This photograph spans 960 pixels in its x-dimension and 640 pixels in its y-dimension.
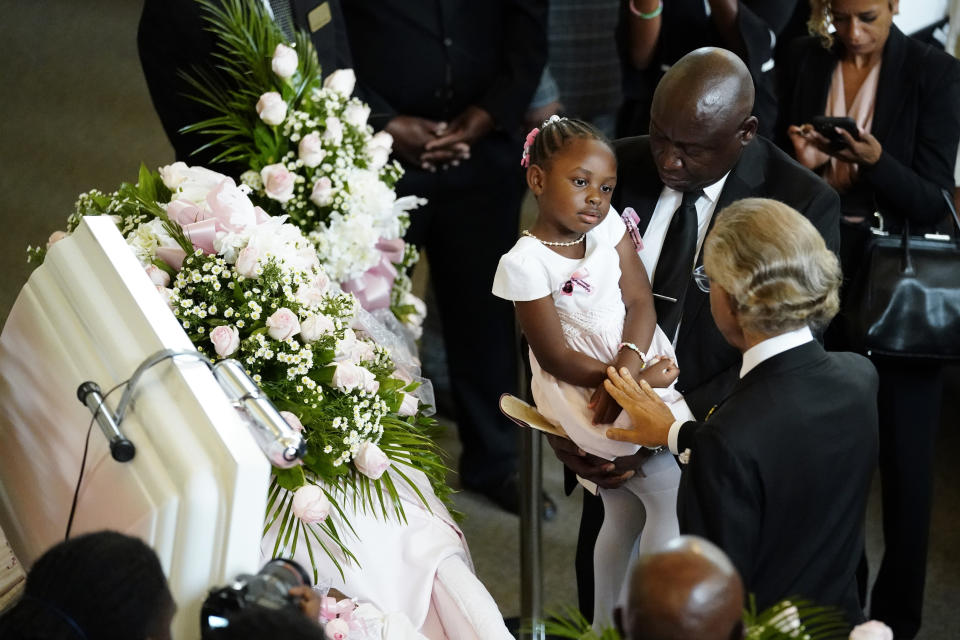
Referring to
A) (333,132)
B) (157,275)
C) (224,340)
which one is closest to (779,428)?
(224,340)

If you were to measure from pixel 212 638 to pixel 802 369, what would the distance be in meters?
1.03

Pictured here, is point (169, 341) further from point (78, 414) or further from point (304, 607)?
point (304, 607)

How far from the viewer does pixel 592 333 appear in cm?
221

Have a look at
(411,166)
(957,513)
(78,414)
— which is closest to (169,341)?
(78,414)

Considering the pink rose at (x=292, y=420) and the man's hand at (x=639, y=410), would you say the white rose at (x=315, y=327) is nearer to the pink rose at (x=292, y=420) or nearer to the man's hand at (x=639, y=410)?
the pink rose at (x=292, y=420)

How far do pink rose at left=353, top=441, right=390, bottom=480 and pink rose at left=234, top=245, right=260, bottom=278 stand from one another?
0.37 metres

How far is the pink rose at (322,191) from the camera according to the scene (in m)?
2.42

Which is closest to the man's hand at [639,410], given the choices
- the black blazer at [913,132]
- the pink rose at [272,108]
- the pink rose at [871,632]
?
the pink rose at [871,632]

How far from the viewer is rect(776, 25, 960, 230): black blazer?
2756 mm

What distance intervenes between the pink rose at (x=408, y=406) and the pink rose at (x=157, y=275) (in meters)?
0.49

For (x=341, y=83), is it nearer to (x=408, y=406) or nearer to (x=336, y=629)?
(x=408, y=406)

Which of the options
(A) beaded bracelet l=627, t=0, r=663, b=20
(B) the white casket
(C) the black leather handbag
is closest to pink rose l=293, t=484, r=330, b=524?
(B) the white casket

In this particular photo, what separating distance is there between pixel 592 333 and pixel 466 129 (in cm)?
155

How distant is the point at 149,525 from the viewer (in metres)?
1.30
